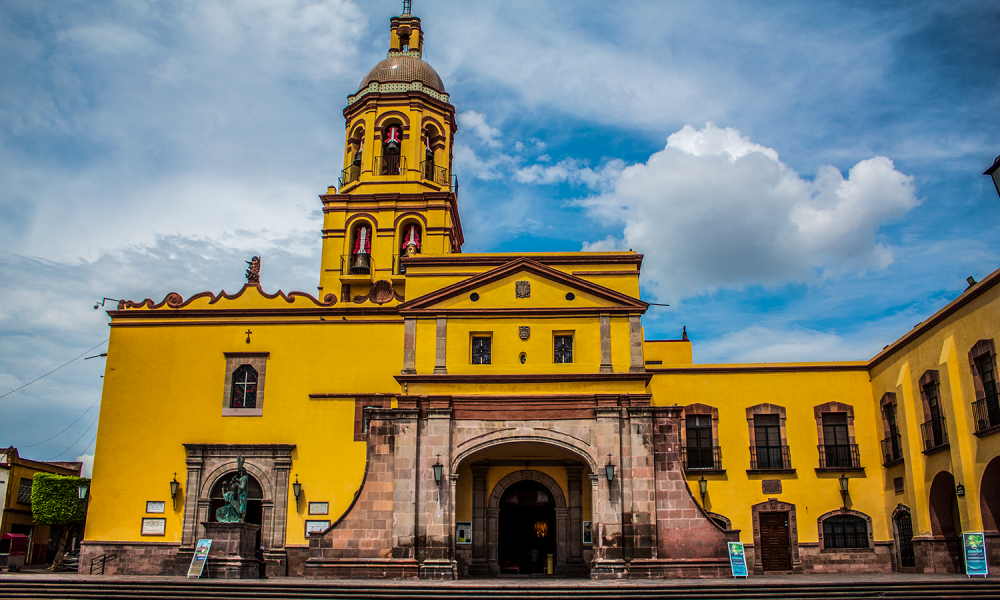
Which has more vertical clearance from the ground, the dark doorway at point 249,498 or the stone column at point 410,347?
the stone column at point 410,347

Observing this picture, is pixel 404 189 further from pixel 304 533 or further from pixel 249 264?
pixel 304 533

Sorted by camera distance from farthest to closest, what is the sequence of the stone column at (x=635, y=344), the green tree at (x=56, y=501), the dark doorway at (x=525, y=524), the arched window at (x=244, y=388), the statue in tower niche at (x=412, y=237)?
the green tree at (x=56, y=501) < the statue in tower niche at (x=412, y=237) < the arched window at (x=244, y=388) < the dark doorway at (x=525, y=524) < the stone column at (x=635, y=344)

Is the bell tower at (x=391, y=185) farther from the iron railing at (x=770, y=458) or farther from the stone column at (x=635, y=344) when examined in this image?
the iron railing at (x=770, y=458)

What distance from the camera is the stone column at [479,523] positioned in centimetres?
2636

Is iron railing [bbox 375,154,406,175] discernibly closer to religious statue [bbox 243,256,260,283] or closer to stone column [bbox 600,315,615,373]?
religious statue [bbox 243,256,260,283]

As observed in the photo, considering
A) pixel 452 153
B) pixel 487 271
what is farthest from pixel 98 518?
pixel 452 153

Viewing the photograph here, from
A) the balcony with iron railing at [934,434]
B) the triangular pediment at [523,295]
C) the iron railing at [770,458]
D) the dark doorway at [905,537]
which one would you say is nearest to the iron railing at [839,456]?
the iron railing at [770,458]

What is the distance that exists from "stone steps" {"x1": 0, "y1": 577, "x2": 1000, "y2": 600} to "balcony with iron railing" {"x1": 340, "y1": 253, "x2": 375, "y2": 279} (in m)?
14.3

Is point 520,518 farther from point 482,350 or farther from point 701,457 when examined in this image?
point 701,457

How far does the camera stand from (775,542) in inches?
Result: 1102

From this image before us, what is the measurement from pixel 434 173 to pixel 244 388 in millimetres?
12692

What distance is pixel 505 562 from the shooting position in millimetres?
27156

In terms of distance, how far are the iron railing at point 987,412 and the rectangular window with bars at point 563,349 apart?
1136cm

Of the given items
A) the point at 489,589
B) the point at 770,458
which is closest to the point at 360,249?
the point at 489,589
